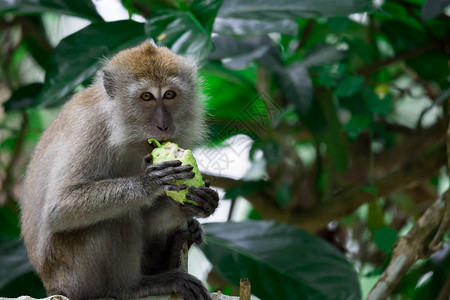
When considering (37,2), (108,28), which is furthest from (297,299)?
(37,2)

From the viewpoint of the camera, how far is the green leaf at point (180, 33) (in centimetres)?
323

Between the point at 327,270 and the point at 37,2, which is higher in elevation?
the point at 37,2

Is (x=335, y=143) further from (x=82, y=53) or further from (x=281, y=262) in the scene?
(x=82, y=53)

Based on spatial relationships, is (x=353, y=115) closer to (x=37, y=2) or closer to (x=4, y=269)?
(x=37, y=2)

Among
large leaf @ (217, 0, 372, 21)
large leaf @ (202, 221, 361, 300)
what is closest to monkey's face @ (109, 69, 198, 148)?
large leaf @ (217, 0, 372, 21)

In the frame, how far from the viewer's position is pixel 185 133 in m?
3.39

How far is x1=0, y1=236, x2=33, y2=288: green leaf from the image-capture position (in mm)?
3968

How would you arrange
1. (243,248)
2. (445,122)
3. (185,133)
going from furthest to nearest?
(445,122) → (243,248) → (185,133)

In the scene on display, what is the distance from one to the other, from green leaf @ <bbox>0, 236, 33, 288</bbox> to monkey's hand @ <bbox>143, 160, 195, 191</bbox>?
1.59 m

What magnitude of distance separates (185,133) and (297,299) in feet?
4.28

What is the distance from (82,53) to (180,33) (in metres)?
0.72

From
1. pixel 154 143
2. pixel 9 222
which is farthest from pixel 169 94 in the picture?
pixel 9 222

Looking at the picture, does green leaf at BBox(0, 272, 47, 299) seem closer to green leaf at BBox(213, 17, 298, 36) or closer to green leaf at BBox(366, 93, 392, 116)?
green leaf at BBox(213, 17, 298, 36)

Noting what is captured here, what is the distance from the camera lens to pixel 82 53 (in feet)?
12.4
